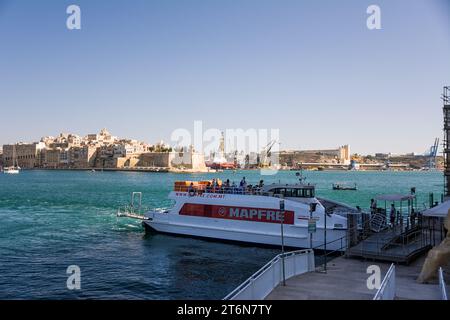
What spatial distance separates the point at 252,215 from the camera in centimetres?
2794

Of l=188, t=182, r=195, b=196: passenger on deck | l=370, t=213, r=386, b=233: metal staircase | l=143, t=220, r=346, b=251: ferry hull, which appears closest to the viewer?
l=370, t=213, r=386, b=233: metal staircase

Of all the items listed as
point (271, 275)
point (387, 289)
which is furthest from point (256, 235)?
Answer: point (387, 289)

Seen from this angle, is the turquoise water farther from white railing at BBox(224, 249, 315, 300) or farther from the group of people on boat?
A: white railing at BBox(224, 249, 315, 300)

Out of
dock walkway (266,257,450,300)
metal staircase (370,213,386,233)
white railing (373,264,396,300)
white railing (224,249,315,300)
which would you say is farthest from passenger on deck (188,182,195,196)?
white railing (373,264,396,300)

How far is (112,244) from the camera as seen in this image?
29.0 metres

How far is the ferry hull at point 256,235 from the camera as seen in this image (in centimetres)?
Answer: 2508

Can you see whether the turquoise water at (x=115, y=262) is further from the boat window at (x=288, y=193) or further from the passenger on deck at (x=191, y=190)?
the boat window at (x=288, y=193)

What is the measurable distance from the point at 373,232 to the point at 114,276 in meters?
14.6

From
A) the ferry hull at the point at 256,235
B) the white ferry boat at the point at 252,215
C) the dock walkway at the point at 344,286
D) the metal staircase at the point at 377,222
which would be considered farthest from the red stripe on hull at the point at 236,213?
the dock walkway at the point at 344,286

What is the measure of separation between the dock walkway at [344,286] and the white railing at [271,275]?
0.75 feet

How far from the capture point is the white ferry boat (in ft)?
83.8
